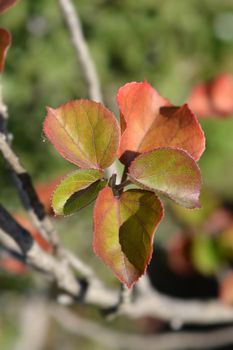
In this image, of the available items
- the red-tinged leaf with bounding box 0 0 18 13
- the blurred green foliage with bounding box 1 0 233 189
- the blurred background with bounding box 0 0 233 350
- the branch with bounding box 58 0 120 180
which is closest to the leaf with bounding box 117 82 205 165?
the red-tinged leaf with bounding box 0 0 18 13

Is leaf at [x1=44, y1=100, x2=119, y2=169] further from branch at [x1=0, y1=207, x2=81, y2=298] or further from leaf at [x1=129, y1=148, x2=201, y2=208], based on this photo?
branch at [x1=0, y1=207, x2=81, y2=298]

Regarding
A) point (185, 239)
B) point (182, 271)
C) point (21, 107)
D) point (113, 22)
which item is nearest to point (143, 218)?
point (21, 107)

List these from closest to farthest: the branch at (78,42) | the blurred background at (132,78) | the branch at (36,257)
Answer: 1. the branch at (36,257)
2. the branch at (78,42)
3. the blurred background at (132,78)

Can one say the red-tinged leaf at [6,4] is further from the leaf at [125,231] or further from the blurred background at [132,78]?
the blurred background at [132,78]

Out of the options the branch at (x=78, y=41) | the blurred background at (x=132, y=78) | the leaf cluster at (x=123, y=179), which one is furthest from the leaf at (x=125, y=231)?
the blurred background at (x=132, y=78)

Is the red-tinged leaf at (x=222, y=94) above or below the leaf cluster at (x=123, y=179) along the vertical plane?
below

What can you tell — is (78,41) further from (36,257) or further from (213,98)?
(213,98)

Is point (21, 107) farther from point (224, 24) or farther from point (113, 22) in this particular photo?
point (224, 24)
